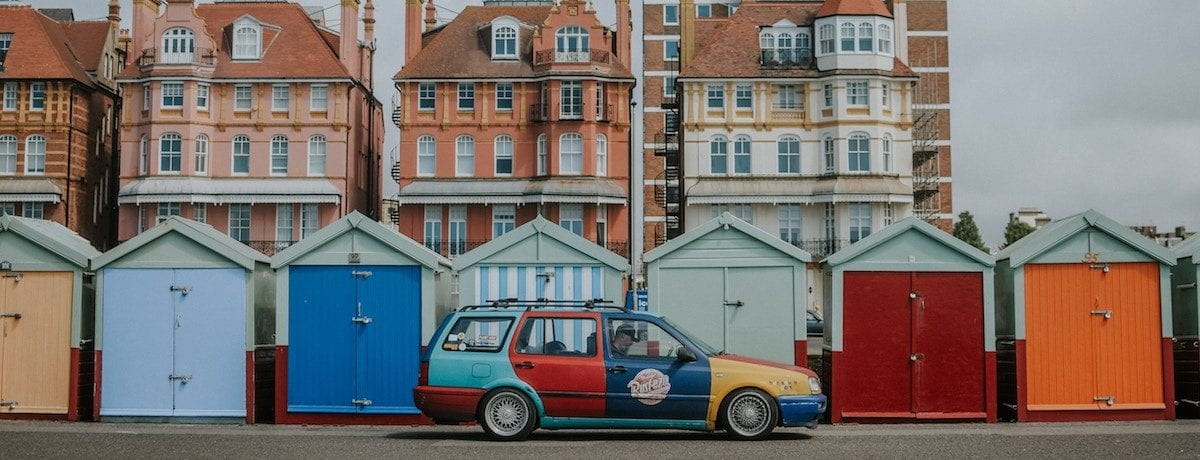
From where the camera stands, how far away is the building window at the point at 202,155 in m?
50.5

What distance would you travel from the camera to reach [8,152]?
50844mm

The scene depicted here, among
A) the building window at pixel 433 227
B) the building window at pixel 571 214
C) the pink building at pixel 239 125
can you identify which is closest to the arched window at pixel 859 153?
the building window at pixel 571 214

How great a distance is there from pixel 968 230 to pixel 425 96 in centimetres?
4338

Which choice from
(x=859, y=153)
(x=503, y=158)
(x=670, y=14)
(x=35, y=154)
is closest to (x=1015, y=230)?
(x=670, y=14)

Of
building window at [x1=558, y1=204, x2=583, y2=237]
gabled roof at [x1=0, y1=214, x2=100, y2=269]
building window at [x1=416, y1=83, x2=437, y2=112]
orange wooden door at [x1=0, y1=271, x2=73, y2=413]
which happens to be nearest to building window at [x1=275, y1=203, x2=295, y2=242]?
building window at [x1=416, y1=83, x2=437, y2=112]

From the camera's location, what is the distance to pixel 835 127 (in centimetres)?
4991

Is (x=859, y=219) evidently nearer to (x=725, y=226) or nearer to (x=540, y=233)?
(x=725, y=226)

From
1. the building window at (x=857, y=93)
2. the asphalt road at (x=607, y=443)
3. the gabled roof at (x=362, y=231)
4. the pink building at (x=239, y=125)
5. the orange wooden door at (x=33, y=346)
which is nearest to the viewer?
the asphalt road at (x=607, y=443)

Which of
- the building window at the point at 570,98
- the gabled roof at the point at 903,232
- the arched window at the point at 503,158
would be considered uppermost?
the building window at the point at 570,98

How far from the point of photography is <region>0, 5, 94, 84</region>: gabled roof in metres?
50.5

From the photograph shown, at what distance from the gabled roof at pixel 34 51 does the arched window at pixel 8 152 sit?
2.48 m

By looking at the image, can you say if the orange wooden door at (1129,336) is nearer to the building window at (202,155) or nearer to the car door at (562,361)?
the car door at (562,361)

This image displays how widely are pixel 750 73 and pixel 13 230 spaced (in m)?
34.1

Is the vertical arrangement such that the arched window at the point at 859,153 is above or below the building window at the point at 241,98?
below
